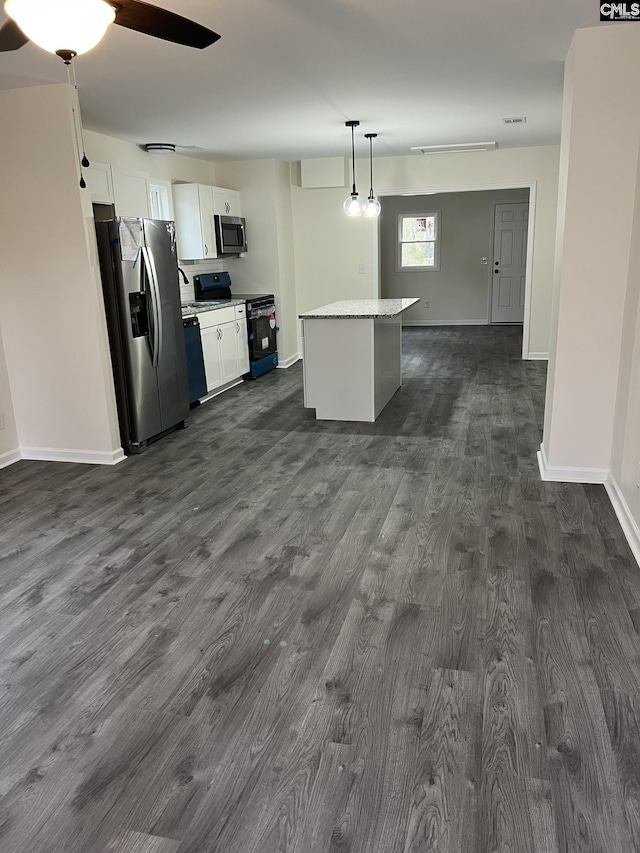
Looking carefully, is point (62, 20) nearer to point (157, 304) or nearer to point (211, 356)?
point (157, 304)

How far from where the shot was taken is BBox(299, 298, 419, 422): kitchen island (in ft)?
17.1

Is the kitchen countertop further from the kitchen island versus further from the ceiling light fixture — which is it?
the ceiling light fixture

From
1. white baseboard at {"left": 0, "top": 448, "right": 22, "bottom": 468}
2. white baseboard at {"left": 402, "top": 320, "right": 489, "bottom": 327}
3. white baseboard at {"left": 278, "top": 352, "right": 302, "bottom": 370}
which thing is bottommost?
white baseboard at {"left": 0, "top": 448, "right": 22, "bottom": 468}

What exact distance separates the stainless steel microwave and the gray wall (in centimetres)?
465

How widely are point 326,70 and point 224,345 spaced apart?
3.33 metres

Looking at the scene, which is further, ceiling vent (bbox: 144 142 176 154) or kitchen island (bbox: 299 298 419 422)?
ceiling vent (bbox: 144 142 176 154)

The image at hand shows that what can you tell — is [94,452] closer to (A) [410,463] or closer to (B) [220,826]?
(A) [410,463]

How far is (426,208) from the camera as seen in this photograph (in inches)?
452

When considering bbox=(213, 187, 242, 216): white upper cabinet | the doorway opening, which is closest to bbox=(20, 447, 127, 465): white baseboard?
bbox=(213, 187, 242, 216): white upper cabinet

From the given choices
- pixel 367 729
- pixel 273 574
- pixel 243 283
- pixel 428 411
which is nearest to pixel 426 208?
pixel 243 283

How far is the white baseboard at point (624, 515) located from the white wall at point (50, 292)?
3280mm

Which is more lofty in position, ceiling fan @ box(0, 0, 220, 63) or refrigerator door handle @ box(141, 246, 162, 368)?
ceiling fan @ box(0, 0, 220, 63)

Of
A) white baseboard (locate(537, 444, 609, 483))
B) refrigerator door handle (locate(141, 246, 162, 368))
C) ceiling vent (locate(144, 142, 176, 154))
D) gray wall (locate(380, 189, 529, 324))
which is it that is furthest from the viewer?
gray wall (locate(380, 189, 529, 324))

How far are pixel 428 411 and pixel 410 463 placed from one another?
1.46m
